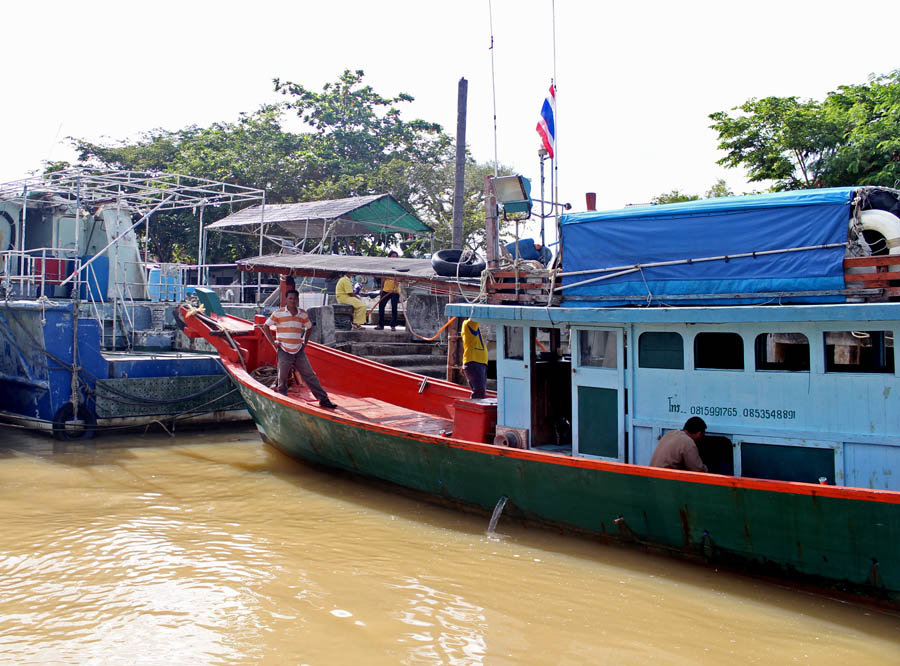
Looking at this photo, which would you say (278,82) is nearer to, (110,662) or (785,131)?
(785,131)

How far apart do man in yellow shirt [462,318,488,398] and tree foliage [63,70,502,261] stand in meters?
14.6

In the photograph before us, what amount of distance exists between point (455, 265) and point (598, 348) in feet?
11.2

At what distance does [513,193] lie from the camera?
25.3ft

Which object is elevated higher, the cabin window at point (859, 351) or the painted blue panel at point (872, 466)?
the cabin window at point (859, 351)

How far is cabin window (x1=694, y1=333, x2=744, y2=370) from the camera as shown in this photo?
6574mm

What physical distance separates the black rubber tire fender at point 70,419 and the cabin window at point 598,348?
8.60m

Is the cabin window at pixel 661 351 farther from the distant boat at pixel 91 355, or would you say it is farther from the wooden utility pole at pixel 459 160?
the distant boat at pixel 91 355

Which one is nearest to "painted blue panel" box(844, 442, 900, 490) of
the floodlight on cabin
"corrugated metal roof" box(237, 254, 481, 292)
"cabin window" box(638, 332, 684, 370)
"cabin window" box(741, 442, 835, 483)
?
"cabin window" box(741, 442, 835, 483)

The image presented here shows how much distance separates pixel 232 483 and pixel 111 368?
4.11 m

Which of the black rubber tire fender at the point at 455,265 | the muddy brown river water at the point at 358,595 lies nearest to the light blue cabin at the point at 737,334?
the muddy brown river water at the point at 358,595

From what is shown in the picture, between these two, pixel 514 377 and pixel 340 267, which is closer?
pixel 514 377

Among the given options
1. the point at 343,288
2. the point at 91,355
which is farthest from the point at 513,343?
the point at 343,288

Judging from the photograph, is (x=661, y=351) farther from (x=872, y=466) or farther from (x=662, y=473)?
(x=872, y=466)

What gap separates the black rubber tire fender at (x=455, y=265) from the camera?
32.3ft
